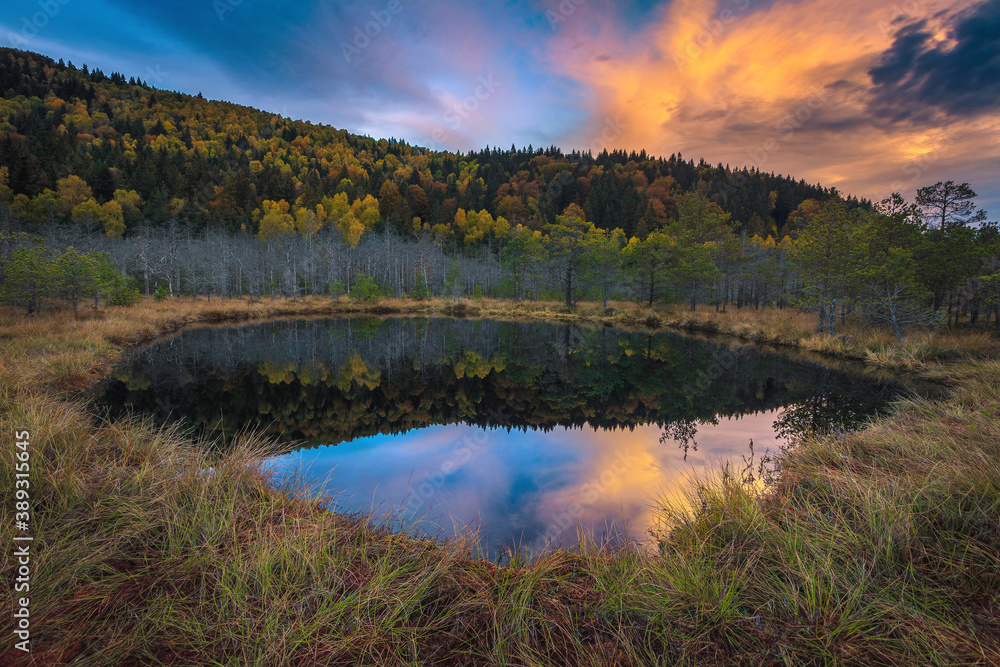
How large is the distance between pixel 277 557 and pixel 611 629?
254 centimetres

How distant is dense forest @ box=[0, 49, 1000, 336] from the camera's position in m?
17.9

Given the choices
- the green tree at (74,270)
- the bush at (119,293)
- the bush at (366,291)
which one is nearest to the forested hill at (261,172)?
the bush at (366,291)

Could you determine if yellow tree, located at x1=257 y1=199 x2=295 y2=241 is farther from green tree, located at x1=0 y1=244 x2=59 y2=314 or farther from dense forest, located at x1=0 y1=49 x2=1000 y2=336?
green tree, located at x1=0 y1=244 x2=59 y2=314

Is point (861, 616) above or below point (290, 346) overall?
above

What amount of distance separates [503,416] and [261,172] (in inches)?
3836

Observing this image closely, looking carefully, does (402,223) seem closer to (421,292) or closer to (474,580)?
(421,292)

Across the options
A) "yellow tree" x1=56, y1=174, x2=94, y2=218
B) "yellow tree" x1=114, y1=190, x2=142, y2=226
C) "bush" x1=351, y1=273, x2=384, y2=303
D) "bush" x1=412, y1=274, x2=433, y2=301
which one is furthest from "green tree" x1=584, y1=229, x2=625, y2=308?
"yellow tree" x1=56, y1=174, x2=94, y2=218

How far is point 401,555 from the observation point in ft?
11.7

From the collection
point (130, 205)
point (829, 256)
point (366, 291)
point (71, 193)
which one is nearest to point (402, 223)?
point (366, 291)

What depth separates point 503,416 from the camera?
397 inches

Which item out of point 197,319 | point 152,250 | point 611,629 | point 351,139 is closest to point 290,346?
point 197,319

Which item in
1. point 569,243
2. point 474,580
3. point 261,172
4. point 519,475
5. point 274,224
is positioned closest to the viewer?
point 474,580

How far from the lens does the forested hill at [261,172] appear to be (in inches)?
2808

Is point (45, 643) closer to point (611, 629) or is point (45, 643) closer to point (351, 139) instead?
point (611, 629)
